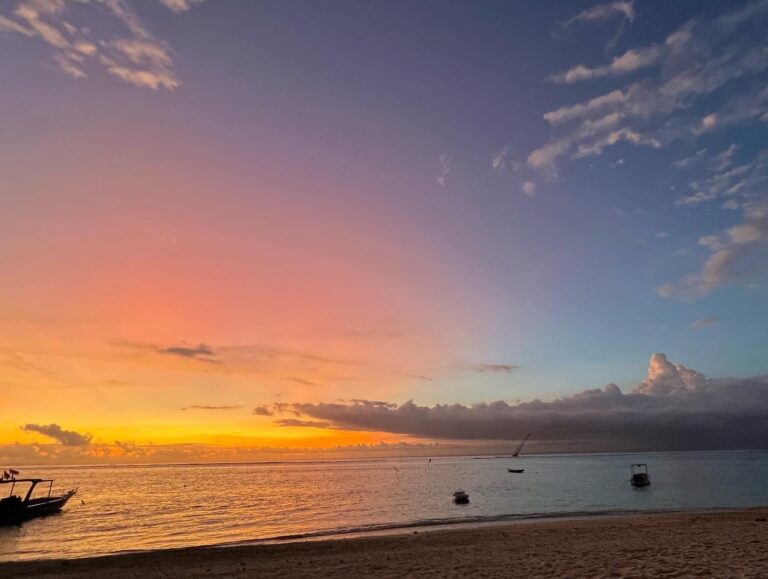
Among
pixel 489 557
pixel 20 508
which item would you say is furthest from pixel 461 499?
pixel 20 508

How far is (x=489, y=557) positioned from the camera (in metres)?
24.3

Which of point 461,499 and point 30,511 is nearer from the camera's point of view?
point 30,511

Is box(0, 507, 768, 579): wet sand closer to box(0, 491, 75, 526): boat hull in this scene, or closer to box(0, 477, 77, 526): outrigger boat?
box(0, 477, 77, 526): outrigger boat

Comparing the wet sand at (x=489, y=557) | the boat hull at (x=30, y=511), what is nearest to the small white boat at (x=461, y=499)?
the wet sand at (x=489, y=557)

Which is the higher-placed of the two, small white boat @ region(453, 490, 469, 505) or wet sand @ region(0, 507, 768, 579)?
wet sand @ region(0, 507, 768, 579)

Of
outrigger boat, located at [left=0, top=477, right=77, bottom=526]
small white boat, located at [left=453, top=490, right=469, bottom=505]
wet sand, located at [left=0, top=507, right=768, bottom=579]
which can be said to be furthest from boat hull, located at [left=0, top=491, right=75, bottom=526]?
small white boat, located at [left=453, top=490, right=469, bottom=505]

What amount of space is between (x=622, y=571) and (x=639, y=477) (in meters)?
87.0

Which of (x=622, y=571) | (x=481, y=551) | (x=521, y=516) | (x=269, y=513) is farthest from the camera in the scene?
(x=269, y=513)

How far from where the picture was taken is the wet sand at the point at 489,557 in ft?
66.5

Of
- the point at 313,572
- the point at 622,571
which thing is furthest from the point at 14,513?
the point at 622,571

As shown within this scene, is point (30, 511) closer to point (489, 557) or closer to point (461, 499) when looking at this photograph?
point (461, 499)

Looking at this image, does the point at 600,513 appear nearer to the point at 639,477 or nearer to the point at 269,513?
the point at 269,513

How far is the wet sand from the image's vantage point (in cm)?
2027

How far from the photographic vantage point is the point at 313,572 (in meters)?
23.0
